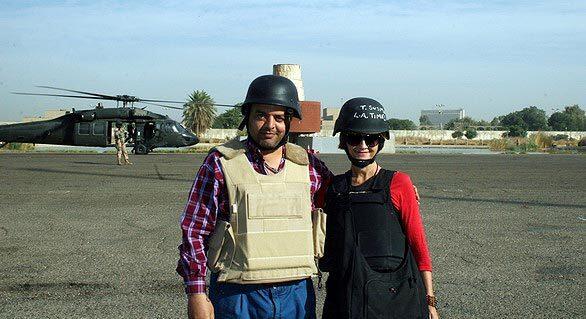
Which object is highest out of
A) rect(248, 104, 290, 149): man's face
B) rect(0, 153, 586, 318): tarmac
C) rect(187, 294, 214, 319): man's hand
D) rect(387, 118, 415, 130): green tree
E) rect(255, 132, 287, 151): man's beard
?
rect(387, 118, 415, 130): green tree

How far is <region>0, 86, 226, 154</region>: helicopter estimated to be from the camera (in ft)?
113

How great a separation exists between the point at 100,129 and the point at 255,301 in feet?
108

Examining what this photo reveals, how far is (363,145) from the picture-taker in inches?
138

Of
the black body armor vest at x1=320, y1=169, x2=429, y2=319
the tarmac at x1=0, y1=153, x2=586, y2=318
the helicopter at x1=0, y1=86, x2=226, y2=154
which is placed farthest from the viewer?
the helicopter at x1=0, y1=86, x2=226, y2=154

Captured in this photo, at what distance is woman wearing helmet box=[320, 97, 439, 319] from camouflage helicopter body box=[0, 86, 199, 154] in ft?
104

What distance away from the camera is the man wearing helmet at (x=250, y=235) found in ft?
10.6

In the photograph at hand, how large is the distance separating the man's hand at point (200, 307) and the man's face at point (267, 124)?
30.4 inches

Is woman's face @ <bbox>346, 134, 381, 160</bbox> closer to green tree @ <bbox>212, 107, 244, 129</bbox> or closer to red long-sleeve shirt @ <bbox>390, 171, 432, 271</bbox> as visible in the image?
red long-sleeve shirt @ <bbox>390, 171, 432, 271</bbox>

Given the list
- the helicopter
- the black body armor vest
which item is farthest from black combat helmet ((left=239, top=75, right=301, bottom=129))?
the helicopter

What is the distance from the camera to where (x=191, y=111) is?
91562mm

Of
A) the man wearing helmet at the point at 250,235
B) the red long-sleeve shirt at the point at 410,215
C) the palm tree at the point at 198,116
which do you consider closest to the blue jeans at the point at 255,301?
the man wearing helmet at the point at 250,235

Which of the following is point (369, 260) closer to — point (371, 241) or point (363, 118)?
point (371, 241)

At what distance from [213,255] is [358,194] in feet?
2.41

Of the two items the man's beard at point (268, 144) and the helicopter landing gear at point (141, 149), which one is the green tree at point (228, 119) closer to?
the helicopter landing gear at point (141, 149)
